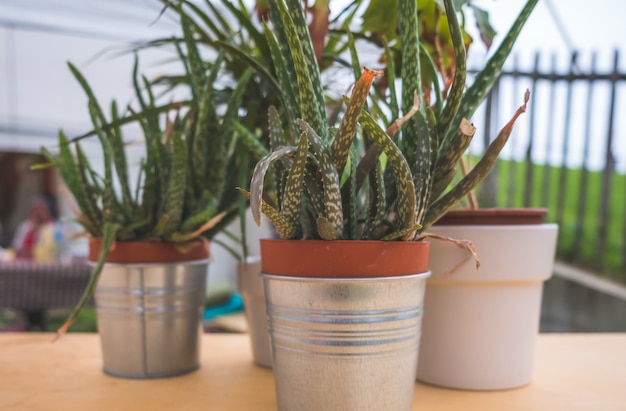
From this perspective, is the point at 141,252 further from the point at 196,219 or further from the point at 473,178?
the point at 473,178

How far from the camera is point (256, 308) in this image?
1.92ft

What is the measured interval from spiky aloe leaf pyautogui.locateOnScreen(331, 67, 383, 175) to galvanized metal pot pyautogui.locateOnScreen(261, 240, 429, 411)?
0.19 ft

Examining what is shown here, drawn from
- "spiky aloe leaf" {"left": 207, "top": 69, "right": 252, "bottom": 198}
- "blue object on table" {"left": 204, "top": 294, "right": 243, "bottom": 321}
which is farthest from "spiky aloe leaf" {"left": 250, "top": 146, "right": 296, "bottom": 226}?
"blue object on table" {"left": 204, "top": 294, "right": 243, "bottom": 321}

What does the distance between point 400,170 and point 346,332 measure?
11 centimetres

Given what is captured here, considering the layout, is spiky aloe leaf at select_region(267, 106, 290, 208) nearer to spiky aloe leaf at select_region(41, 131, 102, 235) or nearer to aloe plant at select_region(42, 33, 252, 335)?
aloe plant at select_region(42, 33, 252, 335)

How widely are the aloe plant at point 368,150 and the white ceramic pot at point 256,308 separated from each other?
17 cm

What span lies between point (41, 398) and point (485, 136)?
2307 millimetres

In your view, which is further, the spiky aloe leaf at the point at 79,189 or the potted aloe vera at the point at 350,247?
the spiky aloe leaf at the point at 79,189

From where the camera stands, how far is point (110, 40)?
362cm

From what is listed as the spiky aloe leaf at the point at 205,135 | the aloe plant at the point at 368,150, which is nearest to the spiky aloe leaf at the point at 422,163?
the aloe plant at the point at 368,150

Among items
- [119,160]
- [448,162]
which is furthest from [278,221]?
[119,160]

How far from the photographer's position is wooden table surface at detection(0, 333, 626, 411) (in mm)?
451

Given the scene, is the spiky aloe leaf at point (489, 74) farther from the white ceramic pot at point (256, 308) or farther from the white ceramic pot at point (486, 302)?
the white ceramic pot at point (256, 308)

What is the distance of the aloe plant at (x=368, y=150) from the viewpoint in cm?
35
